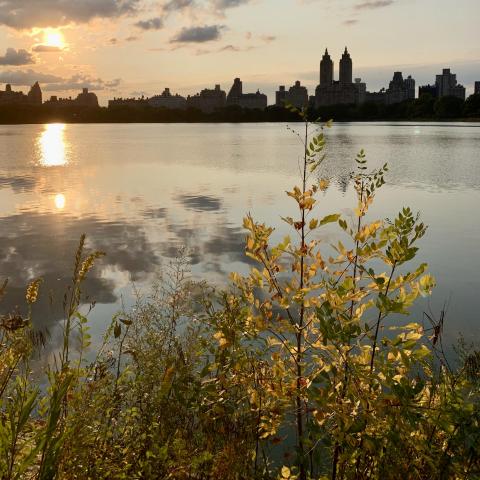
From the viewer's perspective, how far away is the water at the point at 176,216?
14086 millimetres

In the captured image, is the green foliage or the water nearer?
the green foliage

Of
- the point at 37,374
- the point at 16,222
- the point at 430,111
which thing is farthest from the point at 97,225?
the point at 430,111

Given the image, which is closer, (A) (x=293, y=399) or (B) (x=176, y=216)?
(A) (x=293, y=399)

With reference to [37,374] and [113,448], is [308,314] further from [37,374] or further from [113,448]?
[37,374]

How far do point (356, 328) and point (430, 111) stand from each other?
189 meters

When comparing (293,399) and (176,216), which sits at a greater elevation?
(293,399)

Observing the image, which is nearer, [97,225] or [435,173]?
[97,225]

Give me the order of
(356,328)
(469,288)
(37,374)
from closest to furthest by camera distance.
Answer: (356,328) → (37,374) → (469,288)

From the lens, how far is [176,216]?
77.8ft

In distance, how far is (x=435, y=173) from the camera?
40.4 meters

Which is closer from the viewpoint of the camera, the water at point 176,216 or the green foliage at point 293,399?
the green foliage at point 293,399

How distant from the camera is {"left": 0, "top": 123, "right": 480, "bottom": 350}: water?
14.1 meters

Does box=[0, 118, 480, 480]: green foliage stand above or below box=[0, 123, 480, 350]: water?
above

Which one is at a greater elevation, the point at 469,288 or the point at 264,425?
the point at 264,425
